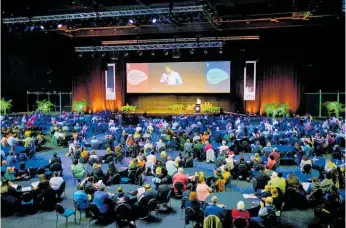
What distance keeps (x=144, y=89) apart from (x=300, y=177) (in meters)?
19.6

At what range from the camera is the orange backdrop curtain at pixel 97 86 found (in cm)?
2783

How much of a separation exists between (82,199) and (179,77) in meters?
20.0

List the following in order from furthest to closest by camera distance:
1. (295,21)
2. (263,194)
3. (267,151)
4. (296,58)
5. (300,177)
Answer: (296,58) < (295,21) < (267,151) < (300,177) < (263,194)

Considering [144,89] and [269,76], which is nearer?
[269,76]

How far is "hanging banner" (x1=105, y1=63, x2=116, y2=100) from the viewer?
27828 millimetres

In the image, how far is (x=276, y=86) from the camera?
80.4 ft

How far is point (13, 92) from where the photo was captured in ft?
86.7

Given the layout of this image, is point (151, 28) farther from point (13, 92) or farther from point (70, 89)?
point (13, 92)

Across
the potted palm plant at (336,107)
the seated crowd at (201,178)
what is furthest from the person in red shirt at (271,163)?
the potted palm plant at (336,107)

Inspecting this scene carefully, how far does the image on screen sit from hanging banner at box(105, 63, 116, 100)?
4.00 ft

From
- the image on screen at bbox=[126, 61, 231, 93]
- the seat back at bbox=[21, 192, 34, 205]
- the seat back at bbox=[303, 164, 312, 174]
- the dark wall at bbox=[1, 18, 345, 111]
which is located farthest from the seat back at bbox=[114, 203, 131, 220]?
A: the image on screen at bbox=[126, 61, 231, 93]

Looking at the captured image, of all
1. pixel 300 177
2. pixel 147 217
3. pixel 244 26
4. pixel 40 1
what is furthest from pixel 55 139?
pixel 244 26

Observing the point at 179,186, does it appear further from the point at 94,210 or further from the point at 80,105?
the point at 80,105

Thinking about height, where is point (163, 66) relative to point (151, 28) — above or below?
below
